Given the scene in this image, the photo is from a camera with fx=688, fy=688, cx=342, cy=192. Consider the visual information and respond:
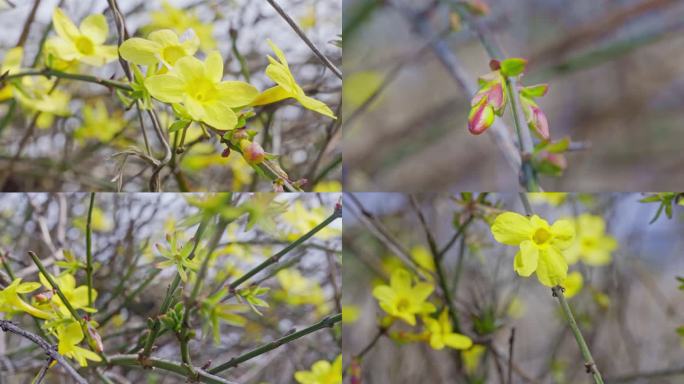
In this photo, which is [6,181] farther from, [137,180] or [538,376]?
[538,376]

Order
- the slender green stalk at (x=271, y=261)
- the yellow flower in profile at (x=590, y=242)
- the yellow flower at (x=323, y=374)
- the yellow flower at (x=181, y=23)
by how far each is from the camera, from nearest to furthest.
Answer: the slender green stalk at (x=271, y=261) < the yellow flower at (x=323, y=374) < the yellow flower at (x=181, y=23) < the yellow flower in profile at (x=590, y=242)

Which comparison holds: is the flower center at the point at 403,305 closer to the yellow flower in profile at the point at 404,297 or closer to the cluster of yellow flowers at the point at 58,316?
the yellow flower in profile at the point at 404,297

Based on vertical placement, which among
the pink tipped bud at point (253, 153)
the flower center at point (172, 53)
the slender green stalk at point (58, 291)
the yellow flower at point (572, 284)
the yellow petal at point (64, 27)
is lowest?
the slender green stalk at point (58, 291)

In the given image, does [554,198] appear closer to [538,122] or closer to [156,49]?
[538,122]

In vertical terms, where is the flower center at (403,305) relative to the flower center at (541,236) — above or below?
below

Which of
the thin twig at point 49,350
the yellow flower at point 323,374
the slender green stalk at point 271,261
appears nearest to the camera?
the thin twig at point 49,350

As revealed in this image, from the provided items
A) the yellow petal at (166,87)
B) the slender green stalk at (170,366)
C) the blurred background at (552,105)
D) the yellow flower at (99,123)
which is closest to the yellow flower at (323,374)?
the slender green stalk at (170,366)

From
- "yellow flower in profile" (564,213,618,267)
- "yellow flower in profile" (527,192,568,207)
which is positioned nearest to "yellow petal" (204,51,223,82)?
"yellow flower in profile" (527,192,568,207)
